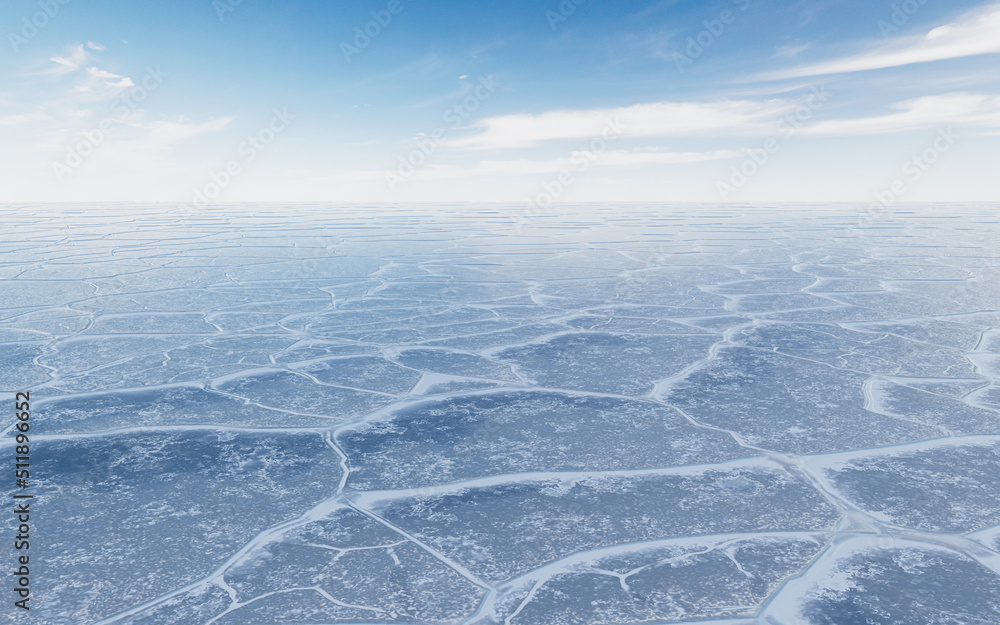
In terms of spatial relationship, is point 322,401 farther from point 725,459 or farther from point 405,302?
point 405,302

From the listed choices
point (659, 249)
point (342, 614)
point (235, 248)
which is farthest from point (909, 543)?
point (235, 248)

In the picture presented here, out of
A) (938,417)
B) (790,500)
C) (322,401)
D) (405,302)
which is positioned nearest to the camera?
(790,500)

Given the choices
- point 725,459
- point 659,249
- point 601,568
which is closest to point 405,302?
point 725,459

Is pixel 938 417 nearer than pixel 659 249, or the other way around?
pixel 938 417

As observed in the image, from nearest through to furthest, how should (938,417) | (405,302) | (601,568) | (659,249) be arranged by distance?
(601,568)
(938,417)
(405,302)
(659,249)

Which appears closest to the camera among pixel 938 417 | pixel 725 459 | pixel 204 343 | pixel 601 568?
pixel 601 568

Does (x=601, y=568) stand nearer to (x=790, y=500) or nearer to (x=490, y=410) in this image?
(x=790, y=500)
